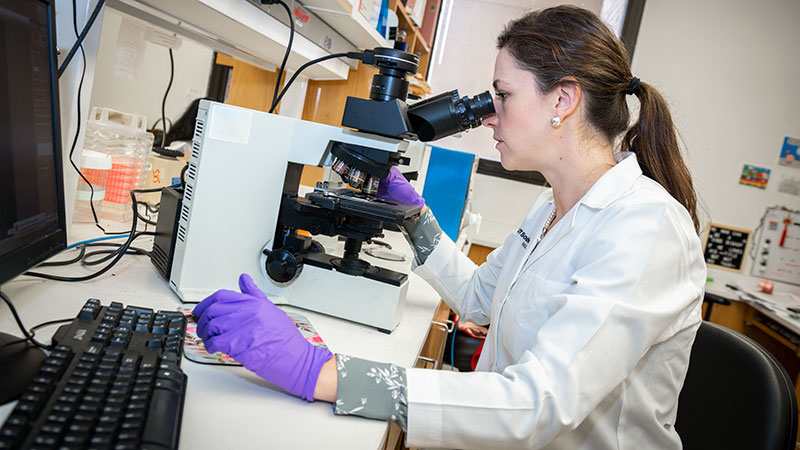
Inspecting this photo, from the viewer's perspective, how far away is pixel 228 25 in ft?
4.38

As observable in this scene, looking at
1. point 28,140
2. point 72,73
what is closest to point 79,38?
point 72,73

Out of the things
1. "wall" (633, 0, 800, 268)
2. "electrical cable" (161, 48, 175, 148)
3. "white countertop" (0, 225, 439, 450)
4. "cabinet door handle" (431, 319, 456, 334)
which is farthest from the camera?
"wall" (633, 0, 800, 268)

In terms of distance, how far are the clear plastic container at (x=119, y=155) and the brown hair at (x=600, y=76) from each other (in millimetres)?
1040

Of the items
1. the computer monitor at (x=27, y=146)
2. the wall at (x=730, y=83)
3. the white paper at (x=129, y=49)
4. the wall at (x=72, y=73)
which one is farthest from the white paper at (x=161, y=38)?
the wall at (x=730, y=83)

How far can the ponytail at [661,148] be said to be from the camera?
1.09 meters

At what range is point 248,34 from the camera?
1427 millimetres

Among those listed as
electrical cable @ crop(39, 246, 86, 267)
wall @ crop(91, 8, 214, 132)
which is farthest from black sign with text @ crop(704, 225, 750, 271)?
electrical cable @ crop(39, 246, 86, 267)

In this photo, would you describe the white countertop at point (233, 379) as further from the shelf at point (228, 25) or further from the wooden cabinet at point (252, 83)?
the wooden cabinet at point (252, 83)

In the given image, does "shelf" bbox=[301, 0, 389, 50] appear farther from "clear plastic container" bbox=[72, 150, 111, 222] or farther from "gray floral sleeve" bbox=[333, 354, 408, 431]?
"gray floral sleeve" bbox=[333, 354, 408, 431]

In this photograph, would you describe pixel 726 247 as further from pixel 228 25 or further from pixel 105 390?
pixel 105 390

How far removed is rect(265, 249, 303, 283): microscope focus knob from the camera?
3.45ft

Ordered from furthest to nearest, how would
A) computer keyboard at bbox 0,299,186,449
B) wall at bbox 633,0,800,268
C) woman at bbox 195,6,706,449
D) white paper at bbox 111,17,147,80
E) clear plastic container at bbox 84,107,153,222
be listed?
wall at bbox 633,0,800,268, white paper at bbox 111,17,147,80, clear plastic container at bbox 84,107,153,222, woman at bbox 195,6,706,449, computer keyboard at bbox 0,299,186,449

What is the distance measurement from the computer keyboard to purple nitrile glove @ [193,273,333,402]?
54mm

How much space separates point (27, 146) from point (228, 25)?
73cm
